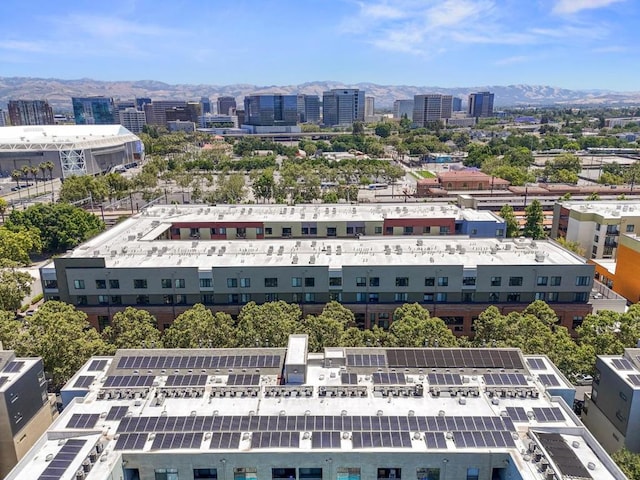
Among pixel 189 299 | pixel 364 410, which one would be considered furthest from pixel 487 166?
Answer: pixel 364 410

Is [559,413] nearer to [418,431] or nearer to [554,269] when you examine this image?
[418,431]

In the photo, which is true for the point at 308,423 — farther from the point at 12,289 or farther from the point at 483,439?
the point at 12,289

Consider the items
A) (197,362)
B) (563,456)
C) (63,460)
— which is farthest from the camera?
(197,362)

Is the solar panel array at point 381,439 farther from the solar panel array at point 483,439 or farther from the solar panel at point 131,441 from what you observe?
the solar panel at point 131,441

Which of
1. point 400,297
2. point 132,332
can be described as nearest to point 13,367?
point 132,332

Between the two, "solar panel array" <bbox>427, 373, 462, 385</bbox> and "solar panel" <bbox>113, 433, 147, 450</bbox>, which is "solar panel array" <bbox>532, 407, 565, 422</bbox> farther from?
"solar panel" <bbox>113, 433, 147, 450</bbox>

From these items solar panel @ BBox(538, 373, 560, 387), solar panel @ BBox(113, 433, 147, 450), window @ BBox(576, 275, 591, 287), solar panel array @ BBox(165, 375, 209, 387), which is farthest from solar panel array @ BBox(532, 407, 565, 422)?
window @ BBox(576, 275, 591, 287)
